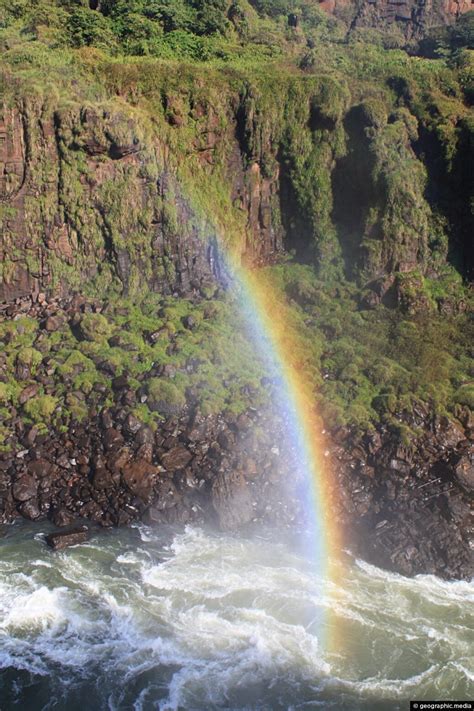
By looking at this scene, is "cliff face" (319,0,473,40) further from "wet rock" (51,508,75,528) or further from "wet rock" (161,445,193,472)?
"wet rock" (51,508,75,528)

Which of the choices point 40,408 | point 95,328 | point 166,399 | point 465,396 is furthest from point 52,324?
point 465,396

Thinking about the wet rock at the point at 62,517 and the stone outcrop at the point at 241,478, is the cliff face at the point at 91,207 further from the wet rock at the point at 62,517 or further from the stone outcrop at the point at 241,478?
the wet rock at the point at 62,517

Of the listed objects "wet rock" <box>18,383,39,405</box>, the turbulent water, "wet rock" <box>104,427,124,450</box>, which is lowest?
the turbulent water

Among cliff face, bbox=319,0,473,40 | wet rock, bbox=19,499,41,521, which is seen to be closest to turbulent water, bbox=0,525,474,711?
wet rock, bbox=19,499,41,521

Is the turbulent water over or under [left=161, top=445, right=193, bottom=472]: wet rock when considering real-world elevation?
under

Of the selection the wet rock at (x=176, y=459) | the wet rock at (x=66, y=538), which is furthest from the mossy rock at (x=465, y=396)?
the wet rock at (x=66, y=538)

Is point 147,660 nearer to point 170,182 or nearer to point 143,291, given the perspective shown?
point 143,291

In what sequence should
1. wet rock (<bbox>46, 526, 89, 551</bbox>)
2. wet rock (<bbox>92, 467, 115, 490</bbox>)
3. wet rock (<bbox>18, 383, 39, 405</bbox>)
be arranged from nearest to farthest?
wet rock (<bbox>46, 526, 89, 551</bbox>)
wet rock (<bbox>92, 467, 115, 490</bbox>)
wet rock (<bbox>18, 383, 39, 405</bbox>)
